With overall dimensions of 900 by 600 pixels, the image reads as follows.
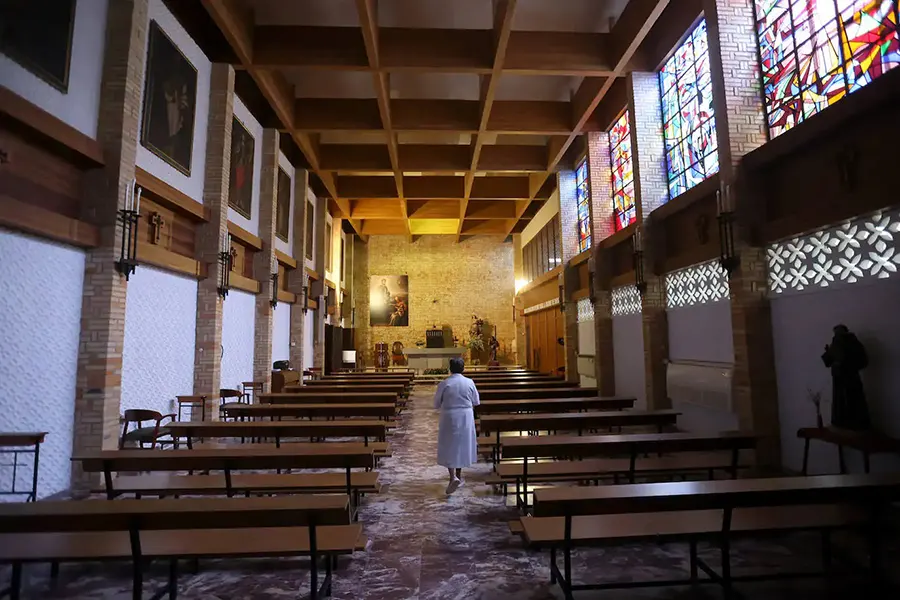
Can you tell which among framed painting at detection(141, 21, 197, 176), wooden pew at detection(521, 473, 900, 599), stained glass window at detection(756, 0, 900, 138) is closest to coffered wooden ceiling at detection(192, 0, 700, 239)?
framed painting at detection(141, 21, 197, 176)

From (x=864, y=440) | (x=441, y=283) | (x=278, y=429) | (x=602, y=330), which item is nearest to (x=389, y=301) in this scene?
(x=441, y=283)

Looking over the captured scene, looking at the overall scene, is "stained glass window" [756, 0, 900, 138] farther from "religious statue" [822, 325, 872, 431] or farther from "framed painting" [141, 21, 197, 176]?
"framed painting" [141, 21, 197, 176]

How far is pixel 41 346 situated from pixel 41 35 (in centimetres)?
294

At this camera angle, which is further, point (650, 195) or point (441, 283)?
point (441, 283)

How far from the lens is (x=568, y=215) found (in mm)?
13008

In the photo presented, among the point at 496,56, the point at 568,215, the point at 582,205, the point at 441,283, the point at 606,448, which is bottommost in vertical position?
the point at 606,448

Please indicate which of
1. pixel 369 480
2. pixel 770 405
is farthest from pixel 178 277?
pixel 770 405

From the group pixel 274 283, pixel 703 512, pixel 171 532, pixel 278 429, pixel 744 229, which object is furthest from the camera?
pixel 274 283

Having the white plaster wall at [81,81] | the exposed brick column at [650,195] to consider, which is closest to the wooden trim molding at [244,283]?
the white plaster wall at [81,81]

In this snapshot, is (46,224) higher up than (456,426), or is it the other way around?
(46,224)

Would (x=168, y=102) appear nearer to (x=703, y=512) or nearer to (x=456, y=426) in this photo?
(x=456, y=426)

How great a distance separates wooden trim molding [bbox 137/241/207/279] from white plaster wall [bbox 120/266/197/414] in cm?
14

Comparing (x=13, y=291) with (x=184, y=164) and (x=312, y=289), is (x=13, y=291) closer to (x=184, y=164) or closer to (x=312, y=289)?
(x=184, y=164)

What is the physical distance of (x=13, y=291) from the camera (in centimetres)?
428
